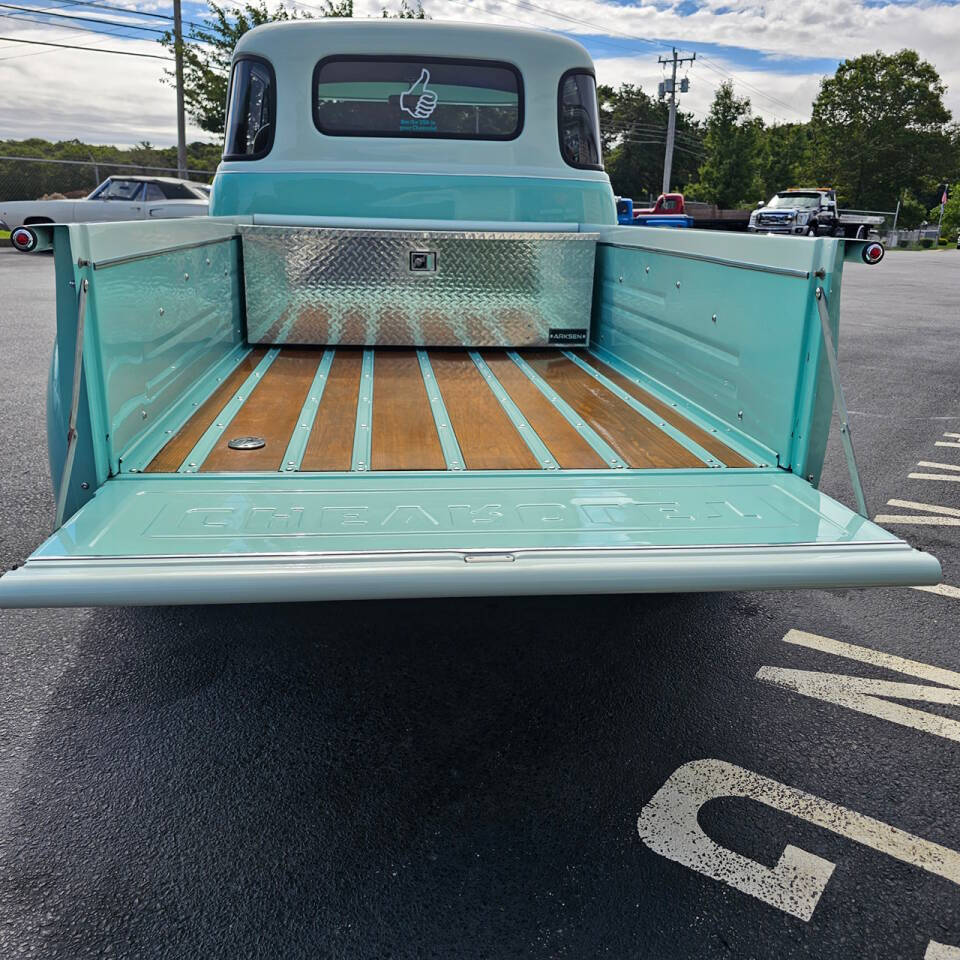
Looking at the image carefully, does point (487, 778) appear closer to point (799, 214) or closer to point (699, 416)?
point (699, 416)

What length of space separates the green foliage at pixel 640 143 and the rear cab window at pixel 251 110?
6322 centimetres

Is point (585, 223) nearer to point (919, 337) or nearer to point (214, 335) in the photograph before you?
point (214, 335)

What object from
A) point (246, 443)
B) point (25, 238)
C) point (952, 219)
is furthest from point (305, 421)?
point (952, 219)

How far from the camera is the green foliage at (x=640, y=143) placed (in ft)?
214

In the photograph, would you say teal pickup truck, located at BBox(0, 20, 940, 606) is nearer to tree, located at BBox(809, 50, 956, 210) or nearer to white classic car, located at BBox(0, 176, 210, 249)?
white classic car, located at BBox(0, 176, 210, 249)

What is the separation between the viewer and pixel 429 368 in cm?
398

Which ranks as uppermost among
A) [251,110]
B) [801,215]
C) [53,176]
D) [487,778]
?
[801,215]

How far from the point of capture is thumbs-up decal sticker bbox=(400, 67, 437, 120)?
461 cm

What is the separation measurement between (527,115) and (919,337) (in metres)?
7.38

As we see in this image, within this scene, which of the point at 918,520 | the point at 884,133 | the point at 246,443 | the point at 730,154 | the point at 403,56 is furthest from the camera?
the point at 884,133

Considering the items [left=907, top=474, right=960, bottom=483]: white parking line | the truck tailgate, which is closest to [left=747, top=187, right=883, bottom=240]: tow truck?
[left=907, top=474, right=960, bottom=483]: white parking line

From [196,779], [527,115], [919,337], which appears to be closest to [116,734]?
[196,779]

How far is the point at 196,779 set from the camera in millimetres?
2273

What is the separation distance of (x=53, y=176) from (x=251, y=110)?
22198 mm
